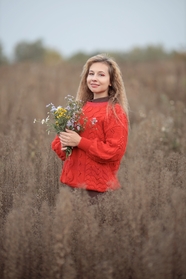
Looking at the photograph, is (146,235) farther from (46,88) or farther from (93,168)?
(46,88)

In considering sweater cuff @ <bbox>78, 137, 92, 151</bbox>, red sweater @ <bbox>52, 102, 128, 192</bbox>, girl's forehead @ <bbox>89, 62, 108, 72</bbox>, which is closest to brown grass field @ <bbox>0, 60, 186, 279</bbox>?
red sweater @ <bbox>52, 102, 128, 192</bbox>

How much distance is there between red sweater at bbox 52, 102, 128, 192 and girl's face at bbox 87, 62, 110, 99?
0.54ft

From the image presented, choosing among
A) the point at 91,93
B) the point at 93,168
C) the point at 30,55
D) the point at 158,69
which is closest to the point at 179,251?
the point at 93,168

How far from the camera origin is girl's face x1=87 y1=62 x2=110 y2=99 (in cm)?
342

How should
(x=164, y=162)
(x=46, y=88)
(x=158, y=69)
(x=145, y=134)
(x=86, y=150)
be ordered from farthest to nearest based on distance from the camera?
(x=158, y=69) < (x=46, y=88) < (x=145, y=134) < (x=164, y=162) < (x=86, y=150)

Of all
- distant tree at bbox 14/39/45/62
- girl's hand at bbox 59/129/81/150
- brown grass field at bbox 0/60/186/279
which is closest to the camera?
brown grass field at bbox 0/60/186/279

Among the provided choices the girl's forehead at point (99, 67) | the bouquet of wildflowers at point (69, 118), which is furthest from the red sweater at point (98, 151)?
the girl's forehead at point (99, 67)

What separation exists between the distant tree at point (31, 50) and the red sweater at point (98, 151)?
47098 millimetres

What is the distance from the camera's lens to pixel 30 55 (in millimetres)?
51188

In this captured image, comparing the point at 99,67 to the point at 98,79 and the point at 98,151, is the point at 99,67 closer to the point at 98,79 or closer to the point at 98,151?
the point at 98,79

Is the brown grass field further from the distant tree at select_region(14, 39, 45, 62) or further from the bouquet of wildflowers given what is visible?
the distant tree at select_region(14, 39, 45, 62)

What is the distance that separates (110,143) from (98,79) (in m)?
0.64

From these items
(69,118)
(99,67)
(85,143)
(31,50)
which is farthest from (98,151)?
(31,50)

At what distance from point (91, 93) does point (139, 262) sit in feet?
5.83
